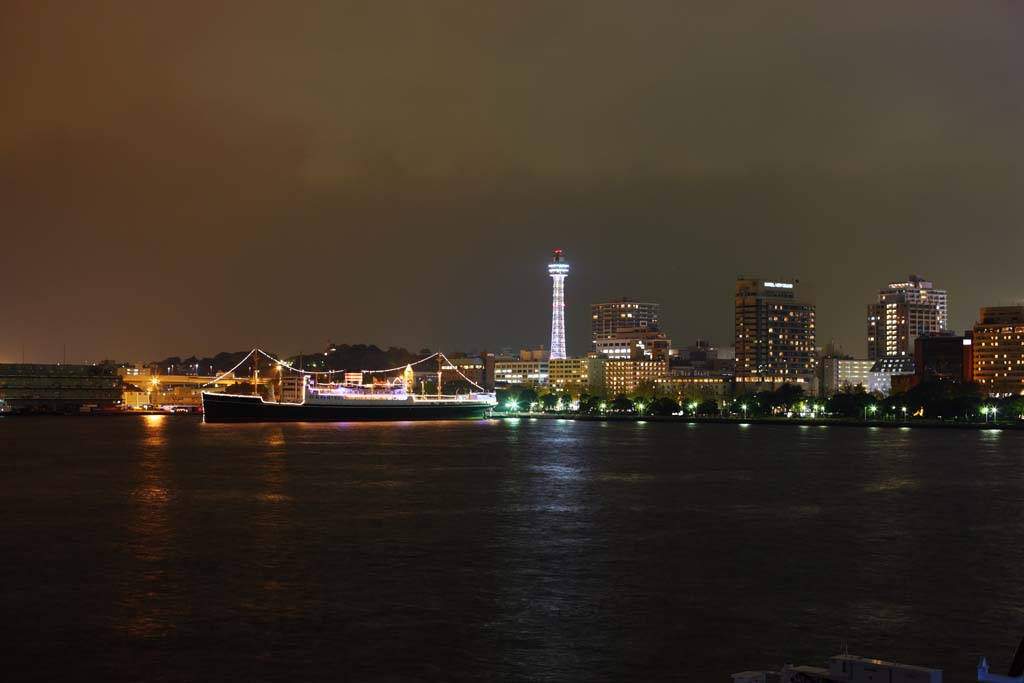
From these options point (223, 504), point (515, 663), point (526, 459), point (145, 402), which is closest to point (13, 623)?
point (515, 663)

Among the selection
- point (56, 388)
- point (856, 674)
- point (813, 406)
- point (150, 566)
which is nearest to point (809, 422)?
point (813, 406)

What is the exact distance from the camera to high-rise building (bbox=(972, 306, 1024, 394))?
531 ft

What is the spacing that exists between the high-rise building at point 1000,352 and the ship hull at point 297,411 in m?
84.9

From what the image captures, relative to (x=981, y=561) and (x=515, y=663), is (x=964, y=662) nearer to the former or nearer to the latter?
(x=515, y=663)

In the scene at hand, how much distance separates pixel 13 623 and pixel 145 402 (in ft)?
546

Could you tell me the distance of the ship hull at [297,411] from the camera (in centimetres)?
11125

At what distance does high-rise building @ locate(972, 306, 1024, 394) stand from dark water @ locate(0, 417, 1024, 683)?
418ft

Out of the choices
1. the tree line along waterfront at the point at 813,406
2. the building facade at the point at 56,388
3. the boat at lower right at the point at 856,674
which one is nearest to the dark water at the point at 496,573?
the boat at lower right at the point at 856,674

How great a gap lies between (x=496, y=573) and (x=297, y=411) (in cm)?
9391

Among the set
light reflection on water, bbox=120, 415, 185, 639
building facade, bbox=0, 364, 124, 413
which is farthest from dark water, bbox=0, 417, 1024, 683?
building facade, bbox=0, 364, 124, 413

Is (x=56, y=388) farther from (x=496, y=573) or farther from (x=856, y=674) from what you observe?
(x=856, y=674)

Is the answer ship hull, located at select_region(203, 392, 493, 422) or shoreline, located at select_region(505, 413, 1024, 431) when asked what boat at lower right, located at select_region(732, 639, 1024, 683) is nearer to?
shoreline, located at select_region(505, 413, 1024, 431)

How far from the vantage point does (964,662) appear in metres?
14.6

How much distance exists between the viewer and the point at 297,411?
11281 centimetres
